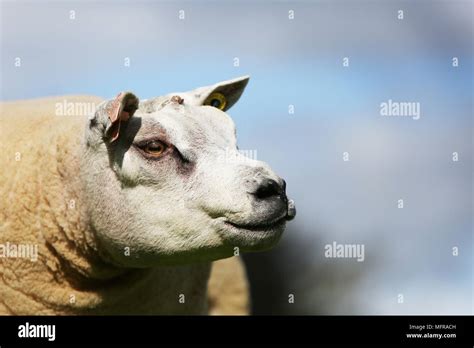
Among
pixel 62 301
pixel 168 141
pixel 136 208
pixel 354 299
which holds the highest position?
pixel 168 141

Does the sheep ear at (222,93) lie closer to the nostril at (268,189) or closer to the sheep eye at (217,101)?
the sheep eye at (217,101)

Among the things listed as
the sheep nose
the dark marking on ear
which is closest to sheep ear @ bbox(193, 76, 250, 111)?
the dark marking on ear

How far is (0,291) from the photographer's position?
26.2 ft

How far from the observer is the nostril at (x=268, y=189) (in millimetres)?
6946

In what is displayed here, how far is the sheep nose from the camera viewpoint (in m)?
6.95

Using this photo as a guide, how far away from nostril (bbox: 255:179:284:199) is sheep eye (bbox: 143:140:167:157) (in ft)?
2.98

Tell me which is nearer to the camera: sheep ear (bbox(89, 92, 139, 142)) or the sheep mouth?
the sheep mouth

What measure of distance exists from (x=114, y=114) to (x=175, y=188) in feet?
2.43

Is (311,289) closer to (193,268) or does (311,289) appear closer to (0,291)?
(193,268)

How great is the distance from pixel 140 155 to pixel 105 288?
138cm

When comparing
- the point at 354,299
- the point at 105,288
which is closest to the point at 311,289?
the point at 354,299

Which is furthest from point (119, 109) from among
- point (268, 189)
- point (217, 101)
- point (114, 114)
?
point (217, 101)

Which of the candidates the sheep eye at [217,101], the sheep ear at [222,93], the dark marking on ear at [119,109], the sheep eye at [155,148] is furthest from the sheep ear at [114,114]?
the sheep eye at [217,101]

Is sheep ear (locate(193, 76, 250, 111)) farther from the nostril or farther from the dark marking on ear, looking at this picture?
the nostril
